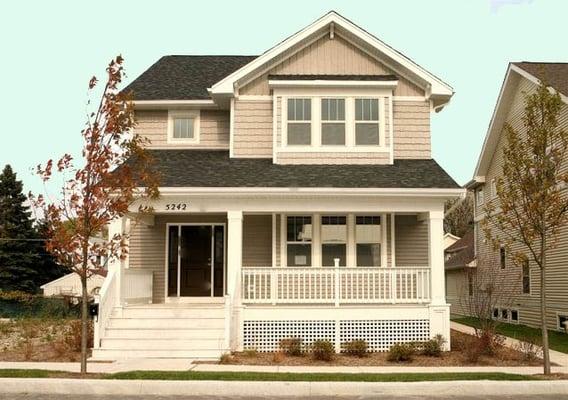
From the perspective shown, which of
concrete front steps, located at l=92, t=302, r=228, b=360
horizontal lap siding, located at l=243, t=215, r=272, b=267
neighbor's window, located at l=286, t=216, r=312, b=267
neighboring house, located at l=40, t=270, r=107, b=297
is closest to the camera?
concrete front steps, located at l=92, t=302, r=228, b=360

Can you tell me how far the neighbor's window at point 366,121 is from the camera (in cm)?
1712

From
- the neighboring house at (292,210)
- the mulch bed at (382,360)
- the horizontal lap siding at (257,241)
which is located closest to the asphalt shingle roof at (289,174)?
the neighboring house at (292,210)

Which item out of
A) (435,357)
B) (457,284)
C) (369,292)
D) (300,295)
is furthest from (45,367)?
(457,284)

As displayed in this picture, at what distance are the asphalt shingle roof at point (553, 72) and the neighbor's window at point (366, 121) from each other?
732 cm

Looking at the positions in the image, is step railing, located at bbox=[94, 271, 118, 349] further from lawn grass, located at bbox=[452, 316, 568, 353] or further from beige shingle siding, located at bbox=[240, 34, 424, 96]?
lawn grass, located at bbox=[452, 316, 568, 353]

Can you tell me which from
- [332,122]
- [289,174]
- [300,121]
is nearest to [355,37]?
[332,122]

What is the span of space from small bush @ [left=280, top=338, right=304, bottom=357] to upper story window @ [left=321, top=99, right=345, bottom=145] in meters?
5.44

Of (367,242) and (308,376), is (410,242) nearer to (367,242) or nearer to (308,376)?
(367,242)

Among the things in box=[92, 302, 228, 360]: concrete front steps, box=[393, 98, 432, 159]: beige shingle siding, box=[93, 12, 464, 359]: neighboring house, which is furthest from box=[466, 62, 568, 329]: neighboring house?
box=[92, 302, 228, 360]: concrete front steps

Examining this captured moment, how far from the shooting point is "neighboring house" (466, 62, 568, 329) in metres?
22.0

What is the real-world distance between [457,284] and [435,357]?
78.4 feet

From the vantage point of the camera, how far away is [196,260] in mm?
17719

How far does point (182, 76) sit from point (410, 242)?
8.84 m

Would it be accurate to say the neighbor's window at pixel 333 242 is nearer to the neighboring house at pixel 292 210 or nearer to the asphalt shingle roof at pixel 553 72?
the neighboring house at pixel 292 210
